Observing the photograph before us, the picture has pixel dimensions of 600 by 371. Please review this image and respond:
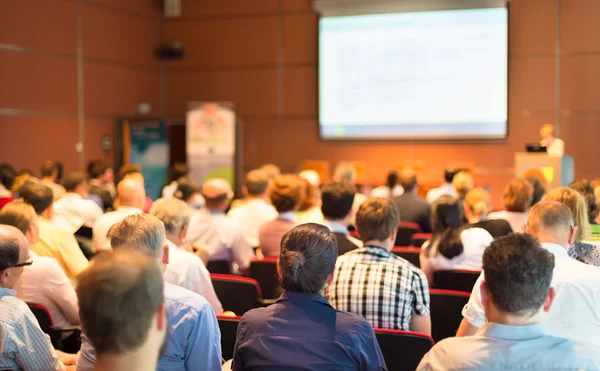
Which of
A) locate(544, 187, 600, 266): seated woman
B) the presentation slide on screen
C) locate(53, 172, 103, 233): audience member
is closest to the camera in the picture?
locate(544, 187, 600, 266): seated woman

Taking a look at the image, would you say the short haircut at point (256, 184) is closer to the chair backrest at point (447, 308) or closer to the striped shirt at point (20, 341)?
the chair backrest at point (447, 308)

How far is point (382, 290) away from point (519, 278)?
4.20 ft

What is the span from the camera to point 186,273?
3.62 metres

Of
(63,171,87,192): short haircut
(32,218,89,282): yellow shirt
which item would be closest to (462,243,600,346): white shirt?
(32,218,89,282): yellow shirt

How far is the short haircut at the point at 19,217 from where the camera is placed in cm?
356

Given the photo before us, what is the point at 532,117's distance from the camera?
1082 centimetres

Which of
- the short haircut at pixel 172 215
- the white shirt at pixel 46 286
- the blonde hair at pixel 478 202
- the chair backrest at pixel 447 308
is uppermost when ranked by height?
the short haircut at pixel 172 215

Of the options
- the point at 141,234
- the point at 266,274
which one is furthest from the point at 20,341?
the point at 266,274

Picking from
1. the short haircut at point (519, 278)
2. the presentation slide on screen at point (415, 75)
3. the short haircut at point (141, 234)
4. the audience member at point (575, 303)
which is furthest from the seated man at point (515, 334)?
the presentation slide on screen at point (415, 75)

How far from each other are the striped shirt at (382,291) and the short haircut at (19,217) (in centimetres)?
157

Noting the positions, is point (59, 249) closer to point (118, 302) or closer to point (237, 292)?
point (237, 292)

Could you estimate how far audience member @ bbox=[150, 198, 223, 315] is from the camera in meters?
3.62

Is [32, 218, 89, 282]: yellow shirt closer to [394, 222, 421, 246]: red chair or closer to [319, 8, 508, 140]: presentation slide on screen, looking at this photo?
[394, 222, 421, 246]: red chair

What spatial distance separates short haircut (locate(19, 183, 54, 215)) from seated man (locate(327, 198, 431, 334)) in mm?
2409
